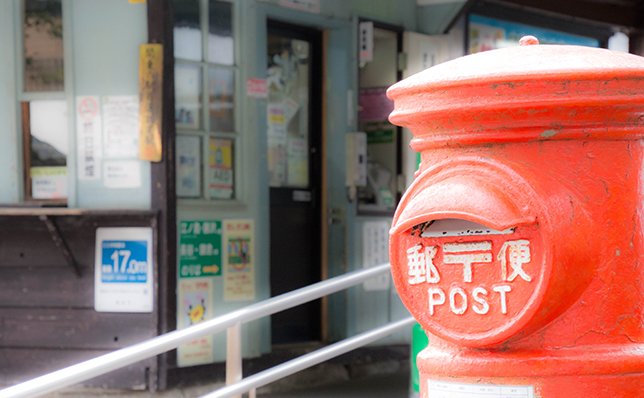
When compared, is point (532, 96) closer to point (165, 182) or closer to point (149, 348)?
point (149, 348)

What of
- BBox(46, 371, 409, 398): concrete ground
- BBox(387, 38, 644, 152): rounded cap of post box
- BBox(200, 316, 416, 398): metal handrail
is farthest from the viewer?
BBox(46, 371, 409, 398): concrete ground

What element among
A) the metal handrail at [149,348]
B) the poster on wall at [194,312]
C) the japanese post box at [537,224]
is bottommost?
the poster on wall at [194,312]

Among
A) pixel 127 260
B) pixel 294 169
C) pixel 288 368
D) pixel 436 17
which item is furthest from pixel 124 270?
pixel 436 17

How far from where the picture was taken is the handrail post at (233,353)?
2682 mm

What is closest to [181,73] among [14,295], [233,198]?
[233,198]

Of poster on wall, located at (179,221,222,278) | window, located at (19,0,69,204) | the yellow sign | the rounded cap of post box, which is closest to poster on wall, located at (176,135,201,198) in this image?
poster on wall, located at (179,221,222,278)

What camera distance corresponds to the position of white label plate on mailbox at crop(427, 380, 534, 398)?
1.51m

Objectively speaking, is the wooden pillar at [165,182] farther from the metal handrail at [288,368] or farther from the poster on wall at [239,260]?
the metal handrail at [288,368]

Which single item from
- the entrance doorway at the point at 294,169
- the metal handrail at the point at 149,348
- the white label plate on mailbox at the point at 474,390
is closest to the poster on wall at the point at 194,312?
the entrance doorway at the point at 294,169

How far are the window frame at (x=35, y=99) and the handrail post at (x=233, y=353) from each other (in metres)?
2.42

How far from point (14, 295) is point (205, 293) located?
48.6 inches

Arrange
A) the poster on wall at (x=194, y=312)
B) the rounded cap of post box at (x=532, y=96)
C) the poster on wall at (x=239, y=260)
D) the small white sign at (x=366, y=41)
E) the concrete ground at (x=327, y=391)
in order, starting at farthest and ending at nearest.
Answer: the small white sign at (x=366, y=41) < the poster on wall at (x=239, y=260) < the poster on wall at (x=194, y=312) < the concrete ground at (x=327, y=391) < the rounded cap of post box at (x=532, y=96)

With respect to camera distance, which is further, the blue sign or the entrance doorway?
the entrance doorway

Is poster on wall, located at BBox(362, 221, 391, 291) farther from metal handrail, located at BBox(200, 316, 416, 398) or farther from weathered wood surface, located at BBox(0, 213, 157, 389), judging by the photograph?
metal handrail, located at BBox(200, 316, 416, 398)
